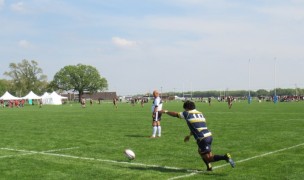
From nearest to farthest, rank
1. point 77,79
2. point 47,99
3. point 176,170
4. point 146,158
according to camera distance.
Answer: point 176,170
point 146,158
point 47,99
point 77,79

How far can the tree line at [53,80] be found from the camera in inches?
5571

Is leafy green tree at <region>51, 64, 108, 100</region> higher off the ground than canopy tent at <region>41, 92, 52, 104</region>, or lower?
higher

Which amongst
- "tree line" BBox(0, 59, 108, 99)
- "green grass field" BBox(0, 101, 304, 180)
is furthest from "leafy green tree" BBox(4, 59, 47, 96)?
"green grass field" BBox(0, 101, 304, 180)

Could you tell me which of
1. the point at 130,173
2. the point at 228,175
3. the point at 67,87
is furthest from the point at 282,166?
the point at 67,87

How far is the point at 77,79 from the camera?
145 m

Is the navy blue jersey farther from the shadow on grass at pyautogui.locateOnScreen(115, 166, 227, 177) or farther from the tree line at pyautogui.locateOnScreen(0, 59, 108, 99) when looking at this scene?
the tree line at pyautogui.locateOnScreen(0, 59, 108, 99)

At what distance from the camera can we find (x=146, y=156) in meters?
12.4

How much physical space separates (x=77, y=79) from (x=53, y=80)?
29.9 feet

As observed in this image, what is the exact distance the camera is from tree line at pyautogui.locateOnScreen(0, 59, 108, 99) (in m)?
142

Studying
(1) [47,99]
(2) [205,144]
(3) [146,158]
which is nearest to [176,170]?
(2) [205,144]

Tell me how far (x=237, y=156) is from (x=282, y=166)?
1.93 m

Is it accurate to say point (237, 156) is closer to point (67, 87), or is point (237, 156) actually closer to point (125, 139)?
point (125, 139)

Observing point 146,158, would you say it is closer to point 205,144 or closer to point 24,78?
point 205,144

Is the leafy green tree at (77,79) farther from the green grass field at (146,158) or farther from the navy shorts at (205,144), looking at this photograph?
the navy shorts at (205,144)
